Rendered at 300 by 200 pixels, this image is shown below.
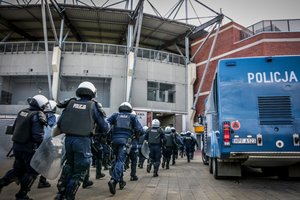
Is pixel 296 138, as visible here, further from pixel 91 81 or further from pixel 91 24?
pixel 91 24

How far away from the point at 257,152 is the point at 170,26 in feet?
84.2

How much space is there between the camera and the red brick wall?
2475 cm

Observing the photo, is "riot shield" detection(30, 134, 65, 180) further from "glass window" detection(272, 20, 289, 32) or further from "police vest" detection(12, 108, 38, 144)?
"glass window" detection(272, 20, 289, 32)

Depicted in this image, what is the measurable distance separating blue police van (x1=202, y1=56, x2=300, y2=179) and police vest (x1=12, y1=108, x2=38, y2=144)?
14.1 ft

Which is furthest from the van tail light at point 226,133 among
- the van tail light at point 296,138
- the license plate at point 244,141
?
the van tail light at point 296,138

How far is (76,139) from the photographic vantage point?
3.92 m

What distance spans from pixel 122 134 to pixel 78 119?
1962 mm

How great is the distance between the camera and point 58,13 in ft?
85.9

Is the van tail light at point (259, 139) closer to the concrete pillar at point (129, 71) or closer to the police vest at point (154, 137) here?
the police vest at point (154, 137)

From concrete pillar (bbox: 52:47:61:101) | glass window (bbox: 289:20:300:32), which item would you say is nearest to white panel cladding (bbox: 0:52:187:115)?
concrete pillar (bbox: 52:47:61:101)

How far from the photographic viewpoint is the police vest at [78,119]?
3930 millimetres

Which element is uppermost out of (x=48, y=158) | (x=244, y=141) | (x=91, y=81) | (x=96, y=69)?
(x=96, y=69)

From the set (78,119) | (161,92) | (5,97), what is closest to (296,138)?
(78,119)

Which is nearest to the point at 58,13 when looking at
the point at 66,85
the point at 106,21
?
the point at 106,21
